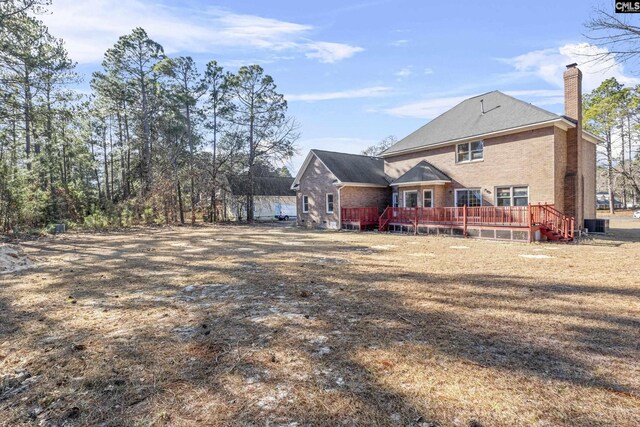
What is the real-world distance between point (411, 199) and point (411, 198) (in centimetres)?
6

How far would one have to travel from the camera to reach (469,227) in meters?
15.1

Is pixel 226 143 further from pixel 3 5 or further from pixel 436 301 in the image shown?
pixel 436 301

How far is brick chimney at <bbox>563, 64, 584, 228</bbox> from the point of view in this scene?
15.0 m

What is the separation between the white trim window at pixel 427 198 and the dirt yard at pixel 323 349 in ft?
40.1

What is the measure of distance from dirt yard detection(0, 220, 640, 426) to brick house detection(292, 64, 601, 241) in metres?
8.29

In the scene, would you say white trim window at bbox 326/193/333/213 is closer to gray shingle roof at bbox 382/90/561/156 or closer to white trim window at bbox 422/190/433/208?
gray shingle roof at bbox 382/90/561/156

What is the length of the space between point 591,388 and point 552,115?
621 inches

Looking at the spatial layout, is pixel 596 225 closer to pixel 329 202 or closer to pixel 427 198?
pixel 427 198

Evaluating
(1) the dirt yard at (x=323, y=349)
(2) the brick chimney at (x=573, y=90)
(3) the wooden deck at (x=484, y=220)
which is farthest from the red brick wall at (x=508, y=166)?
(1) the dirt yard at (x=323, y=349)

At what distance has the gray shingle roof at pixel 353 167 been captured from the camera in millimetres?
21984

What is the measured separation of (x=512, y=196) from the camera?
52.5 ft

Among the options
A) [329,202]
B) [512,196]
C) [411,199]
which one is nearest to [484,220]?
[512,196]

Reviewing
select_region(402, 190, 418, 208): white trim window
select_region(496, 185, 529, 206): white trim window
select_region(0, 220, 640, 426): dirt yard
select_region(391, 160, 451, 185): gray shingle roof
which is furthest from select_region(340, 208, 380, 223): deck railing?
select_region(0, 220, 640, 426): dirt yard

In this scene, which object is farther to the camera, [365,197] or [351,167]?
[351,167]
